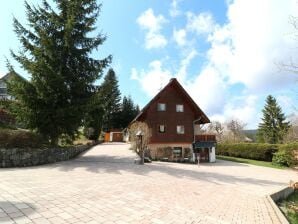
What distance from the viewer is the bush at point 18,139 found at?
15945 mm

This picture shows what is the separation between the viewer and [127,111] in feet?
228

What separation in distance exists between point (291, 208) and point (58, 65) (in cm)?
1698

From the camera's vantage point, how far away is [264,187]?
1491cm

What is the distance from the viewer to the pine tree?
18078 millimetres

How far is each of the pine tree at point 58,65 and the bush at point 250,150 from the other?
80.6 ft

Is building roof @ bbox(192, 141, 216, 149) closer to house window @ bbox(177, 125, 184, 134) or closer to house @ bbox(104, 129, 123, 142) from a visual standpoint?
house window @ bbox(177, 125, 184, 134)

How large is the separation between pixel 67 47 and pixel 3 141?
8.09m

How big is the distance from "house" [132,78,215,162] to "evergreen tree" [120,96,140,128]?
36804 mm

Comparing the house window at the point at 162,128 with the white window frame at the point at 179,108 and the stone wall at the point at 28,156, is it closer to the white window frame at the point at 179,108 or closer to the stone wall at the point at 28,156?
the white window frame at the point at 179,108

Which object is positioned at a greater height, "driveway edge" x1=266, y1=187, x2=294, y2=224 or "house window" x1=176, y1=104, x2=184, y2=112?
"house window" x1=176, y1=104, x2=184, y2=112

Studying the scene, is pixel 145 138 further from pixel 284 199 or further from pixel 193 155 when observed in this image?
pixel 284 199

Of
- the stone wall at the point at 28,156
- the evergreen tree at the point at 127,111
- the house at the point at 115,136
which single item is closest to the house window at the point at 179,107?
the stone wall at the point at 28,156

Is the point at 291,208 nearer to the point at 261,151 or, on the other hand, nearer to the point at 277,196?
the point at 277,196

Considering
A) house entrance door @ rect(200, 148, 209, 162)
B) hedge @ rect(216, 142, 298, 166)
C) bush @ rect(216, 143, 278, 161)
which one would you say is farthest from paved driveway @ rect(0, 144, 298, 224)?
bush @ rect(216, 143, 278, 161)
